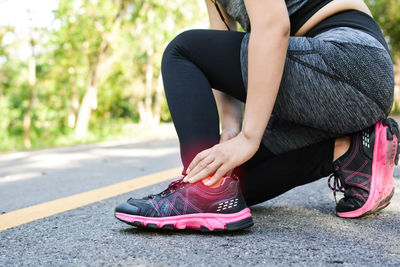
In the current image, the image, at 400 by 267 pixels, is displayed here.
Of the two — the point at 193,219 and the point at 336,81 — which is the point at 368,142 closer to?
the point at 336,81

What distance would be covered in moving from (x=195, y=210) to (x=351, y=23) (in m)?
0.89

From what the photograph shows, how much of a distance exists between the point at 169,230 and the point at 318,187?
4.17ft

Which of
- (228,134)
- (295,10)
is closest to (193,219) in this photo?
(228,134)

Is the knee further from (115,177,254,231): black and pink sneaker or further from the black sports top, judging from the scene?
(115,177,254,231): black and pink sneaker

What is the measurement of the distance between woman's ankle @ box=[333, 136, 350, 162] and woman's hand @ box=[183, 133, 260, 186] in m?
0.42

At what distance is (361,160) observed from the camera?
5.50 feet

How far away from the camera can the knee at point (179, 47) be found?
1.69 meters

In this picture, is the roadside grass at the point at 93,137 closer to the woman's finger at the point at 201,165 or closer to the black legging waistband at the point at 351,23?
the woman's finger at the point at 201,165

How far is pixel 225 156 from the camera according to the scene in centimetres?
147

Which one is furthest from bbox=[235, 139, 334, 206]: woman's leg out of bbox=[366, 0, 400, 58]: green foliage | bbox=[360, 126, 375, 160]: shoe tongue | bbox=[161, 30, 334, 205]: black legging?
bbox=[366, 0, 400, 58]: green foliage

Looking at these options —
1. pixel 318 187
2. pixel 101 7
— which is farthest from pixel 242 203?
pixel 101 7

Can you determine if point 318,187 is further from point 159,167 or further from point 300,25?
point 159,167

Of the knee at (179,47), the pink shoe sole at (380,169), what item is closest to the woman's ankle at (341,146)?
the pink shoe sole at (380,169)

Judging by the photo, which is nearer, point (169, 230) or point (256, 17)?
point (256, 17)
